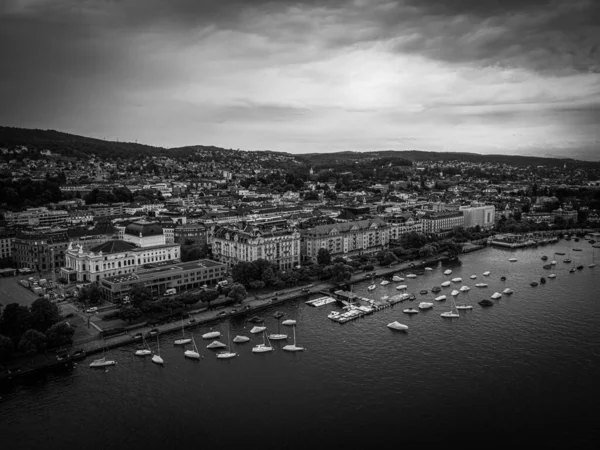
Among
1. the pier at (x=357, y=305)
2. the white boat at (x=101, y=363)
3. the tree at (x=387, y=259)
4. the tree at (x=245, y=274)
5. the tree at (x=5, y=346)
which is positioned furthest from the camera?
the tree at (x=387, y=259)

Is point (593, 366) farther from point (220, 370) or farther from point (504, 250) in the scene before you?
point (504, 250)

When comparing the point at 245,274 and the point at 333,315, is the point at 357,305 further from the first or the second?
A: the point at 245,274

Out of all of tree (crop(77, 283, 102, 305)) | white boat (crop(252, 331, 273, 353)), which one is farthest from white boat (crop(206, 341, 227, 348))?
tree (crop(77, 283, 102, 305))

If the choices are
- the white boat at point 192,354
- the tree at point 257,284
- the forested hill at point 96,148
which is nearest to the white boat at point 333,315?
the tree at point 257,284

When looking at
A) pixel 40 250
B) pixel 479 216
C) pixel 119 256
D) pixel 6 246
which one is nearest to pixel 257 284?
pixel 119 256

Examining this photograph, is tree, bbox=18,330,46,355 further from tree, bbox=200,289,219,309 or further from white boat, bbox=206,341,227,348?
tree, bbox=200,289,219,309

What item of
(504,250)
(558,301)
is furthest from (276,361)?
(504,250)

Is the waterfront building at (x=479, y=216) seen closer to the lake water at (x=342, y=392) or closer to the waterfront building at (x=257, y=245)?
the waterfront building at (x=257, y=245)
